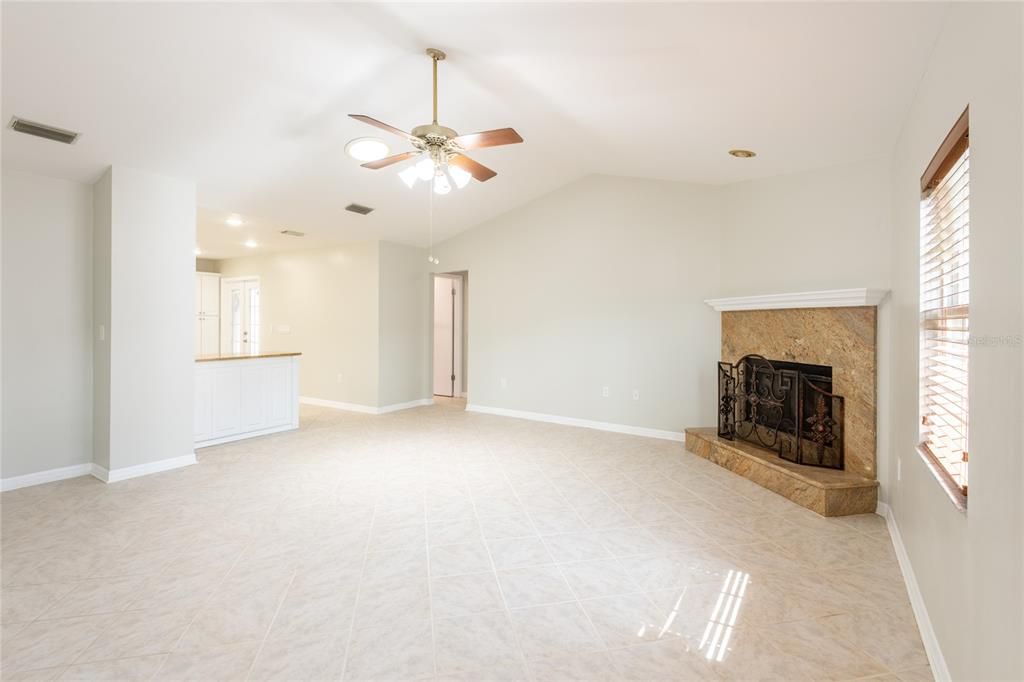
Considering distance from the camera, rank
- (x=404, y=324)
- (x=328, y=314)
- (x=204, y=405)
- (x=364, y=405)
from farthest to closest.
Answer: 1. (x=328, y=314)
2. (x=404, y=324)
3. (x=364, y=405)
4. (x=204, y=405)

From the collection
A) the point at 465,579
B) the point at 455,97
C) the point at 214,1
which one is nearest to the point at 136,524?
the point at 465,579

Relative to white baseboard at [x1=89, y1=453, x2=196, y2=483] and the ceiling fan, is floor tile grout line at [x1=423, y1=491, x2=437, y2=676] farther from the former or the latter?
white baseboard at [x1=89, y1=453, x2=196, y2=483]

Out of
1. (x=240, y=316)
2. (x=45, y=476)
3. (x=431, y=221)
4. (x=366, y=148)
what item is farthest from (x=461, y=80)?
(x=240, y=316)

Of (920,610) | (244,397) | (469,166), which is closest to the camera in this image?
(920,610)

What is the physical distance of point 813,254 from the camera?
4.02 m

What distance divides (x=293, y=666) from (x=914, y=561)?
2838 mm

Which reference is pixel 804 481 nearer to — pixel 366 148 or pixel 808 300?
pixel 808 300

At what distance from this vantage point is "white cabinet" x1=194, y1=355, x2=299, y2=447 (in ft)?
16.2

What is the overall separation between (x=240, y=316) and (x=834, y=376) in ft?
Answer: 29.4

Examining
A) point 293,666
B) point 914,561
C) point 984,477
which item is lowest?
point 293,666

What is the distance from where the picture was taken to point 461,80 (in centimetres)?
330

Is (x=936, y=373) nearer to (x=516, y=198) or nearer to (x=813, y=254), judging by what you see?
(x=813, y=254)

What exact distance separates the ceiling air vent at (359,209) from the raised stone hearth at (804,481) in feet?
15.1

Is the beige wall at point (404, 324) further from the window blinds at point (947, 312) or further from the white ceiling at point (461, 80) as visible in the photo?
the window blinds at point (947, 312)
